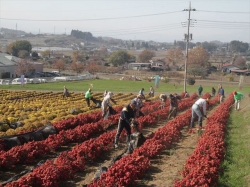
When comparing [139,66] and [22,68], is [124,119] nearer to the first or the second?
[22,68]

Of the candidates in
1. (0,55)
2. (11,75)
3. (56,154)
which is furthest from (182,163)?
(0,55)

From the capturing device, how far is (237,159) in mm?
10312

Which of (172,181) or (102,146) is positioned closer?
(172,181)

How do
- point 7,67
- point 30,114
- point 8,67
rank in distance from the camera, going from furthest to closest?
point 8,67
point 7,67
point 30,114

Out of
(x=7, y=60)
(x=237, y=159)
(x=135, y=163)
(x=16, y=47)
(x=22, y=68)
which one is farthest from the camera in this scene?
(x=16, y=47)

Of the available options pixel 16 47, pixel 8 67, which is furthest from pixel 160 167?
pixel 16 47

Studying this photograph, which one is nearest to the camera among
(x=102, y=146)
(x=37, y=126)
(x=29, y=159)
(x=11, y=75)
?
(x=29, y=159)

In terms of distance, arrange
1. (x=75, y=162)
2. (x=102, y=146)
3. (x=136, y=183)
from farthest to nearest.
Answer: (x=102, y=146)
(x=75, y=162)
(x=136, y=183)

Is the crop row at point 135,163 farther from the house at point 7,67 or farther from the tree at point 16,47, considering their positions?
the tree at point 16,47

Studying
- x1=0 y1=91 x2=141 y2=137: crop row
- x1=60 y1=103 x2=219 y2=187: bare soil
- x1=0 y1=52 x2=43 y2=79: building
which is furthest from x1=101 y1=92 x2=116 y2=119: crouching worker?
x1=0 y1=52 x2=43 y2=79: building

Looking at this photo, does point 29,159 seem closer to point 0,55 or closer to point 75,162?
point 75,162

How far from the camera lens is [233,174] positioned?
350 inches

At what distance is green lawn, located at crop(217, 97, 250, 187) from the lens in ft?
27.8

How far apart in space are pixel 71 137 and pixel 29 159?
269cm
